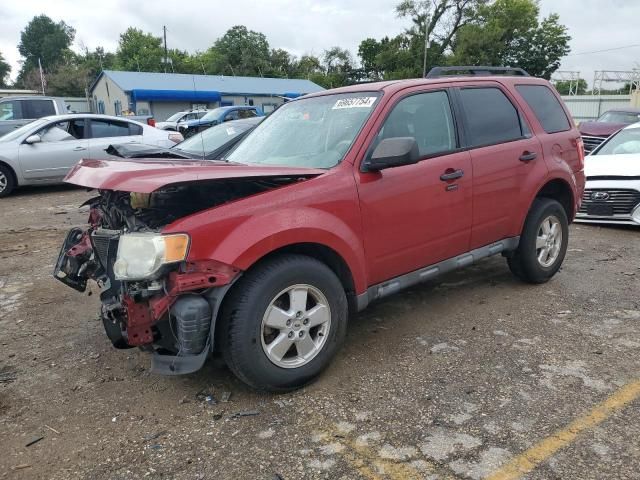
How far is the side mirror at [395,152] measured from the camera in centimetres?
323

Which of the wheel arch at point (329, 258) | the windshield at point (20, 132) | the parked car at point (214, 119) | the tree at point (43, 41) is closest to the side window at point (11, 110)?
the windshield at point (20, 132)

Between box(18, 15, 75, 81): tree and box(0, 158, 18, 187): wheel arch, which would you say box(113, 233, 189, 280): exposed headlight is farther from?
box(18, 15, 75, 81): tree

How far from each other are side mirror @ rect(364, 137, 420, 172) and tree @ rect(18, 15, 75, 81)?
111927 mm

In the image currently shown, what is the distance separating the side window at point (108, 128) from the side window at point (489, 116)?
8.75 m

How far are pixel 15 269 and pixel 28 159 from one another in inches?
203

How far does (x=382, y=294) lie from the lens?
11.9ft

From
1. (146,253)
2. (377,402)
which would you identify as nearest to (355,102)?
(146,253)

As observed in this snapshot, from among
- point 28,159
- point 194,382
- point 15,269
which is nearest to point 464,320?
point 194,382

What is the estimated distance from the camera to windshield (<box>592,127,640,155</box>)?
8.11 metres

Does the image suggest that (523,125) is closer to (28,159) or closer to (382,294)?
(382,294)

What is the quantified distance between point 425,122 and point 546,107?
173 centimetres

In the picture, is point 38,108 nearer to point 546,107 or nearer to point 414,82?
point 414,82

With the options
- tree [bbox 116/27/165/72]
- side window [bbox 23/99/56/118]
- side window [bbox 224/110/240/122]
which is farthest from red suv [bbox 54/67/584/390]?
tree [bbox 116/27/165/72]

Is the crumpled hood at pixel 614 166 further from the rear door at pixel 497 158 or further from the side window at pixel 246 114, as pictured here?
the side window at pixel 246 114
